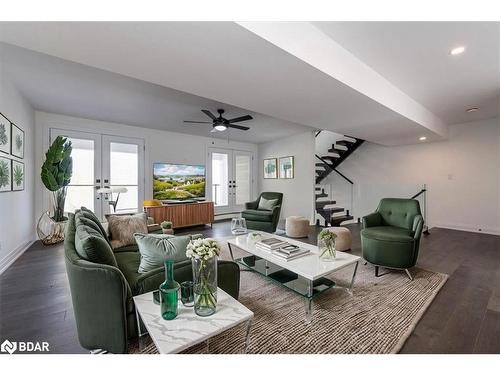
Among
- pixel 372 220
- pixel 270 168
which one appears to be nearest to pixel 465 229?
pixel 372 220

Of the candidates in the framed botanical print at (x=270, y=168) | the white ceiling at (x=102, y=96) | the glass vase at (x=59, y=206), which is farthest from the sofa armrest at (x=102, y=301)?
the framed botanical print at (x=270, y=168)

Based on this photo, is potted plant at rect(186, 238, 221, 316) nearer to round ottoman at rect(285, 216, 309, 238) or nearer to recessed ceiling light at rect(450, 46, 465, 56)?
recessed ceiling light at rect(450, 46, 465, 56)

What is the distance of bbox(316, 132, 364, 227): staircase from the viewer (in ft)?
18.7

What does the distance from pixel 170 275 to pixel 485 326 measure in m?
2.43

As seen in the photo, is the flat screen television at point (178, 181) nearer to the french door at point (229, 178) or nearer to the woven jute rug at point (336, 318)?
the french door at point (229, 178)

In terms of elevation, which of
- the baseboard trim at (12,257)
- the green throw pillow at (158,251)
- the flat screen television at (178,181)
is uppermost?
the flat screen television at (178,181)

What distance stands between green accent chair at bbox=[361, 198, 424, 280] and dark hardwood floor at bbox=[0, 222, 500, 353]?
1.53 feet

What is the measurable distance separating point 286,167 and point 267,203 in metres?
1.86

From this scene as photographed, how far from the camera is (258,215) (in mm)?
4973

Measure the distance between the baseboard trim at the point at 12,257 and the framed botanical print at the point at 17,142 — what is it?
55.1 inches

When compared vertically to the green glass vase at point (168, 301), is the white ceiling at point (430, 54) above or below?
above

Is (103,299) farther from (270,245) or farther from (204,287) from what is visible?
(270,245)

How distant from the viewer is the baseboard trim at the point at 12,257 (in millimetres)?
2871
